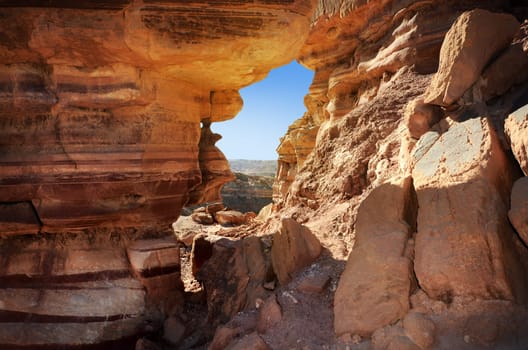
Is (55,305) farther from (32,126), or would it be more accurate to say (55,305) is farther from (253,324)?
(253,324)

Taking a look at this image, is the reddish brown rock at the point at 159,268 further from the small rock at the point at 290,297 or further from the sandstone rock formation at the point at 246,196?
the sandstone rock formation at the point at 246,196

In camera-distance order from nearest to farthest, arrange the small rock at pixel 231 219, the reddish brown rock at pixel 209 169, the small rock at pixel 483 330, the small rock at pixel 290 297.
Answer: the small rock at pixel 483 330, the small rock at pixel 290 297, the reddish brown rock at pixel 209 169, the small rock at pixel 231 219

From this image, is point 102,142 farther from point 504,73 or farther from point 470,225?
point 504,73

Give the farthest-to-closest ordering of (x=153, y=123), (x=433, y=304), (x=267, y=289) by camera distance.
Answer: (x=153, y=123) → (x=267, y=289) → (x=433, y=304)

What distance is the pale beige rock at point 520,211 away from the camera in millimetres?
2232

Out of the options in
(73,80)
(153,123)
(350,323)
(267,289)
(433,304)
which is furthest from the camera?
(153,123)

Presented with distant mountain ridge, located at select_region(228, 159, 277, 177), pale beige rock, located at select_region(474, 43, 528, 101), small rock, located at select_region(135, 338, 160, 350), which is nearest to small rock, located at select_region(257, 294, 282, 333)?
small rock, located at select_region(135, 338, 160, 350)

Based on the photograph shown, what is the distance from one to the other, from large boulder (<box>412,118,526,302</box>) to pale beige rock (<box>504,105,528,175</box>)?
4.7 inches

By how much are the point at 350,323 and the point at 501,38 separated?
284 cm

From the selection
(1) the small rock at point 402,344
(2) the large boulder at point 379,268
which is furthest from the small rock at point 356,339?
(1) the small rock at point 402,344

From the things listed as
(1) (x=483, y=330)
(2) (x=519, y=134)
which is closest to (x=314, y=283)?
(1) (x=483, y=330)

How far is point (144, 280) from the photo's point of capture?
457 centimetres

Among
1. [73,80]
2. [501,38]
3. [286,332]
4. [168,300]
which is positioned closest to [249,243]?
[168,300]

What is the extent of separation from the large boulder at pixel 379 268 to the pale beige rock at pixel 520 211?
0.71 m
